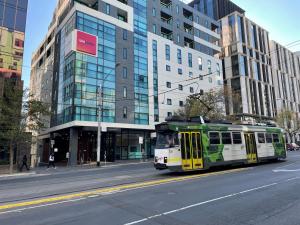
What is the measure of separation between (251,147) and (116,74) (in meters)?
24.1

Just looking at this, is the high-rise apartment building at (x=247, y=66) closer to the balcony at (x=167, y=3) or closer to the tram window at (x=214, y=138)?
the balcony at (x=167, y=3)

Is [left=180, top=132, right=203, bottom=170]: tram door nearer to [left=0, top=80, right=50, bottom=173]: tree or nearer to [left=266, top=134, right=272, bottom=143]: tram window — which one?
[left=266, top=134, right=272, bottom=143]: tram window

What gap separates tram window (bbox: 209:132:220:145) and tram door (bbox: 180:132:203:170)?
1.15 metres

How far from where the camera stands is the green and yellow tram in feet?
50.9

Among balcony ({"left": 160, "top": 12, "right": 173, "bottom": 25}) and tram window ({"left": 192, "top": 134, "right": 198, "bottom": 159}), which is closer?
tram window ({"left": 192, "top": 134, "right": 198, "bottom": 159})

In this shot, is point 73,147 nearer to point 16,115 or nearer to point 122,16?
point 16,115

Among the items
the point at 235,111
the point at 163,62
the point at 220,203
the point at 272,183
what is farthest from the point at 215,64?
the point at 220,203

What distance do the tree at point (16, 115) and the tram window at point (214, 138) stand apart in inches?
693

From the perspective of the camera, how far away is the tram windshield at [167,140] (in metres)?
15.6

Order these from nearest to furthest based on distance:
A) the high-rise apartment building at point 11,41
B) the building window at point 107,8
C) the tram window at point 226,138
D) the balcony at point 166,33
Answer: the tram window at point 226,138, the high-rise apartment building at point 11,41, the building window at point 107,8, the balcony at point 166,33

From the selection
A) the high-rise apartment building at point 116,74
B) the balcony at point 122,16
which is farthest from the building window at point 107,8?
the balcony at point 122,16

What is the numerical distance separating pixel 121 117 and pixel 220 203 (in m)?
31.0

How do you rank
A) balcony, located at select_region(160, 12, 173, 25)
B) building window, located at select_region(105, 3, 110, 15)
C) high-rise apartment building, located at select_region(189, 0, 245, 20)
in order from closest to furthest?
building window, located at select_region(105, 3, 110, 15) < balcony, located at select_region(160, 12, 173, 25) < high-rise apartment building, located at select_region(189, 0, 245, 20)

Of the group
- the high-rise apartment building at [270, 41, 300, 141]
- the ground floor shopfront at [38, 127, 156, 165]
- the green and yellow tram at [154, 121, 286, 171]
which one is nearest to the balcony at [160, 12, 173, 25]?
the ground floor shopfront at [38, 127, 156, 165]
